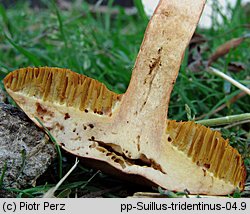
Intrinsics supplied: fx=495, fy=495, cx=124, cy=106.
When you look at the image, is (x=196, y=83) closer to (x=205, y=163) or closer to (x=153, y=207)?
(x=205, y=163)

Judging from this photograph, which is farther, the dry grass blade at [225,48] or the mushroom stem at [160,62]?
the dry grass blade at [225,48]

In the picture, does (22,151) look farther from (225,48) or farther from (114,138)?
(225,48)

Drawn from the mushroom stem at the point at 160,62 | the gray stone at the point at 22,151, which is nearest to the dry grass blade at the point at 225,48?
the mushroom stem at the point at 160,62

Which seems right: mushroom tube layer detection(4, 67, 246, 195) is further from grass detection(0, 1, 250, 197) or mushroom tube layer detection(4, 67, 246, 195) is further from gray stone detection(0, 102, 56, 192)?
grass detection(0, 1, 250, 197)

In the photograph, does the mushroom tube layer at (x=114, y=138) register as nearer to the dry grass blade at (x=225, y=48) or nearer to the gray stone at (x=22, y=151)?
the gray stone at (x=22, y=151)

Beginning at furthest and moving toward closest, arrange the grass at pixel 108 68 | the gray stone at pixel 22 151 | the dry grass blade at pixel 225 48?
the dry grass blade at pixel 225 48, the grass at pixel 108 68, the gray stone at pixel 22 151

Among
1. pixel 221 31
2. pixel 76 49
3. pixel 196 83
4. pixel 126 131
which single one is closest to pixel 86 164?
pixel 126 131

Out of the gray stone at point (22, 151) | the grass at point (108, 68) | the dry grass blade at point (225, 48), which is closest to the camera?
the gray stone at point (22, 151)

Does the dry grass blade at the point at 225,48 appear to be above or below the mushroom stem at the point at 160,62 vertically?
above
